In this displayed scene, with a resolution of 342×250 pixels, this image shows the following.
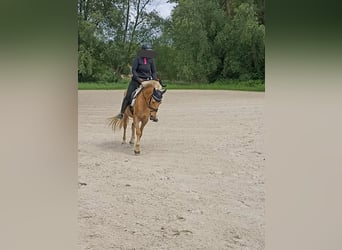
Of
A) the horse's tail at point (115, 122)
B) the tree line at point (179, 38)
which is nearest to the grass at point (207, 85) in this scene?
the tree line at point (179, 38)

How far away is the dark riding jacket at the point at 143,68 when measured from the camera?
2736 mm

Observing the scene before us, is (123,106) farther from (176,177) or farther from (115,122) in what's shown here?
(176,177)

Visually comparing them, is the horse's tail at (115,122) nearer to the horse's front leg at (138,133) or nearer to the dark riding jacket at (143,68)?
the horse's front leg at (138,133)

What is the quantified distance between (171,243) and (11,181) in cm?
95

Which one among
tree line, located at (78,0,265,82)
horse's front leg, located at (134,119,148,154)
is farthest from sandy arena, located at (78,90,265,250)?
tree line, located at (78,0,265,82)

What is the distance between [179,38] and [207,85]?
12.5 inches

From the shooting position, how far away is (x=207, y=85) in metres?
2.84

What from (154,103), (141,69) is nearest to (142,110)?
(154,103)

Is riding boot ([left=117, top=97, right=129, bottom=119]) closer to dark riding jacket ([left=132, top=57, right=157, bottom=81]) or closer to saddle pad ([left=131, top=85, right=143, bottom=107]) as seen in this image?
saddle pad ([left=131, top=85, right=143, bottom=107])

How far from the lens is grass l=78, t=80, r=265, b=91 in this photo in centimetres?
272

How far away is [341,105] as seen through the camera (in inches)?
104

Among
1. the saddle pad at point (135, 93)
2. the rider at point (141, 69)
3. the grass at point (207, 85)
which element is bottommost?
the saddle pad at point (135, 93)

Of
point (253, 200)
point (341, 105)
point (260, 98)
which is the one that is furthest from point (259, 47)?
point (253, 200)

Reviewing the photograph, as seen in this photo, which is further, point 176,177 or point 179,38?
point 179,38
